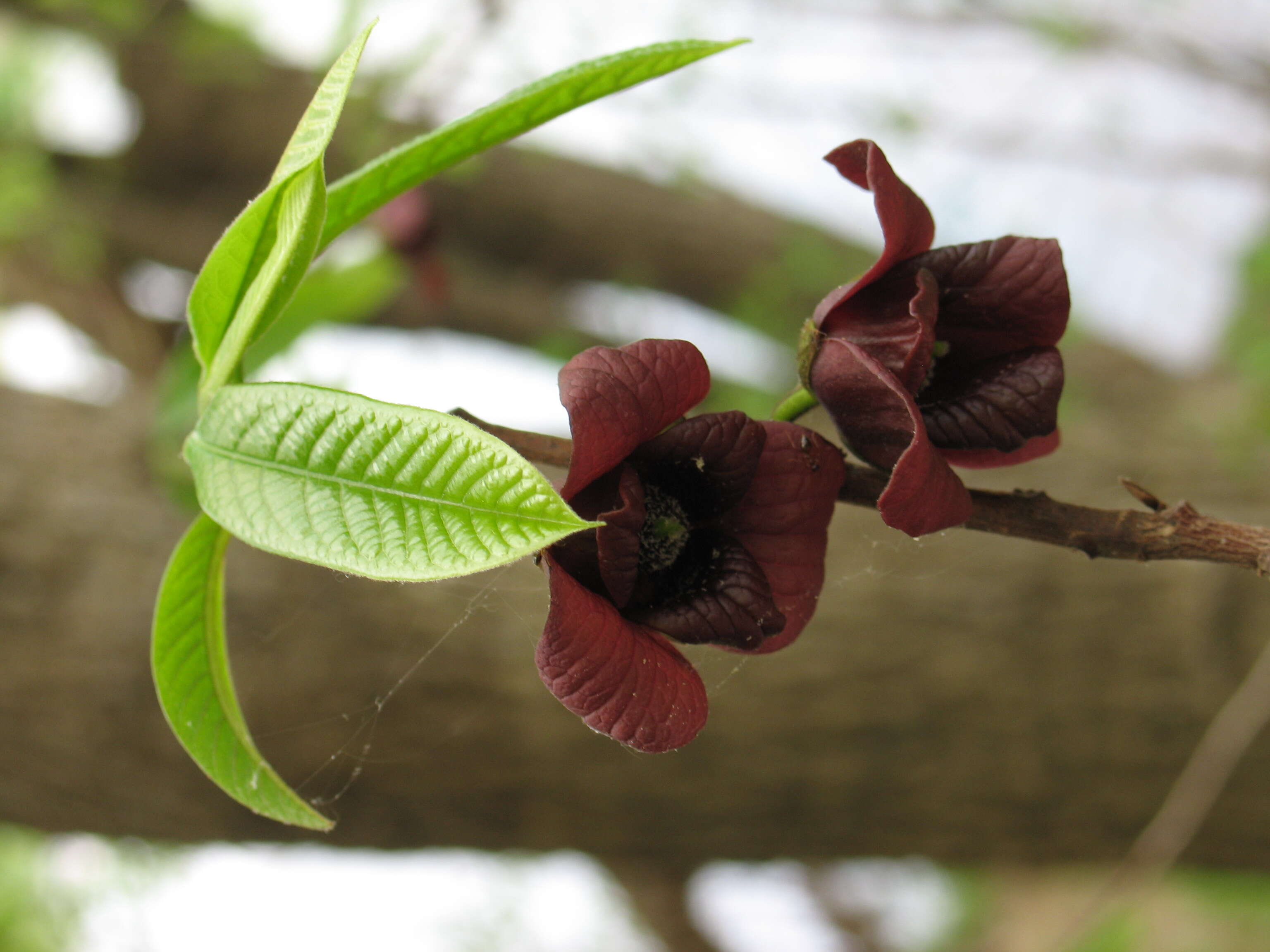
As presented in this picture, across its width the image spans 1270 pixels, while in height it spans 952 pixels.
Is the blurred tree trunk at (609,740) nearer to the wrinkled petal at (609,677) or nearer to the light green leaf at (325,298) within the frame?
the light green leaf at (325,298)

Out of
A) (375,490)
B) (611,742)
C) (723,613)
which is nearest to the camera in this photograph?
(375,490)

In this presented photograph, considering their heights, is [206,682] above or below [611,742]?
above

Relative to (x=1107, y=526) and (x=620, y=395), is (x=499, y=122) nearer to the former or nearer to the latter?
(x=620, y=395)

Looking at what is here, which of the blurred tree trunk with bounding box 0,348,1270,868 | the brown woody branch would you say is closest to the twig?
the brown woody branch

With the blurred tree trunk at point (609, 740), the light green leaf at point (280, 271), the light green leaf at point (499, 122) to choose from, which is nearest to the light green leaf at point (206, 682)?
the light green leaf at point (280, 271)

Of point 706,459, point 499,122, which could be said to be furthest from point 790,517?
point 499,122

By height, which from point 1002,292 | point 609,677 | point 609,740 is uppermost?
point 1002,292
